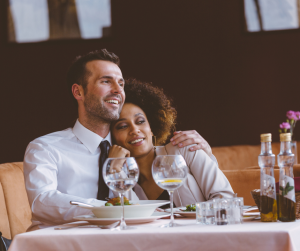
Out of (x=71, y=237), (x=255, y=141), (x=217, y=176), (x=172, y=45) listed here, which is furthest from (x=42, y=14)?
(x=71, y=237)

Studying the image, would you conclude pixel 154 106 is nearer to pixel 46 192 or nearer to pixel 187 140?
pixel 187 140

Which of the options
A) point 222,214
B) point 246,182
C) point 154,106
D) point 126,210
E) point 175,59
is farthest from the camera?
point 175,59

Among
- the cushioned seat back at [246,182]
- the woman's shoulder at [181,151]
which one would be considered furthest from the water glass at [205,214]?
the cushioned seat back at [246,182]

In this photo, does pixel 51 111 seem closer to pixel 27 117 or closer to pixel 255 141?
pixel 27 117

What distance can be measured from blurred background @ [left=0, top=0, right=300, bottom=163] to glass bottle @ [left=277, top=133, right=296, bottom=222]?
3825 mm

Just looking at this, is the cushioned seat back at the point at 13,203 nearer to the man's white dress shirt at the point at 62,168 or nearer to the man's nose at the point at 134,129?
the man's white dress shirt at the point at 62,168

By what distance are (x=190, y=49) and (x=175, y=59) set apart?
0.77ft

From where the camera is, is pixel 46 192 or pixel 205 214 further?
pixel 46 192

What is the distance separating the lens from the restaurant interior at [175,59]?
465 centimetres

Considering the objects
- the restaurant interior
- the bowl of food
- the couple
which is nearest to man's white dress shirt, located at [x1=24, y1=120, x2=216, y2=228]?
the couple

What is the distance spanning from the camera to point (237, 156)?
4504 mm

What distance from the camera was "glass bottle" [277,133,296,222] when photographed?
95 cm

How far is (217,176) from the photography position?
1.75 m

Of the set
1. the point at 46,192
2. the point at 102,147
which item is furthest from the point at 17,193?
the point at 46,192
